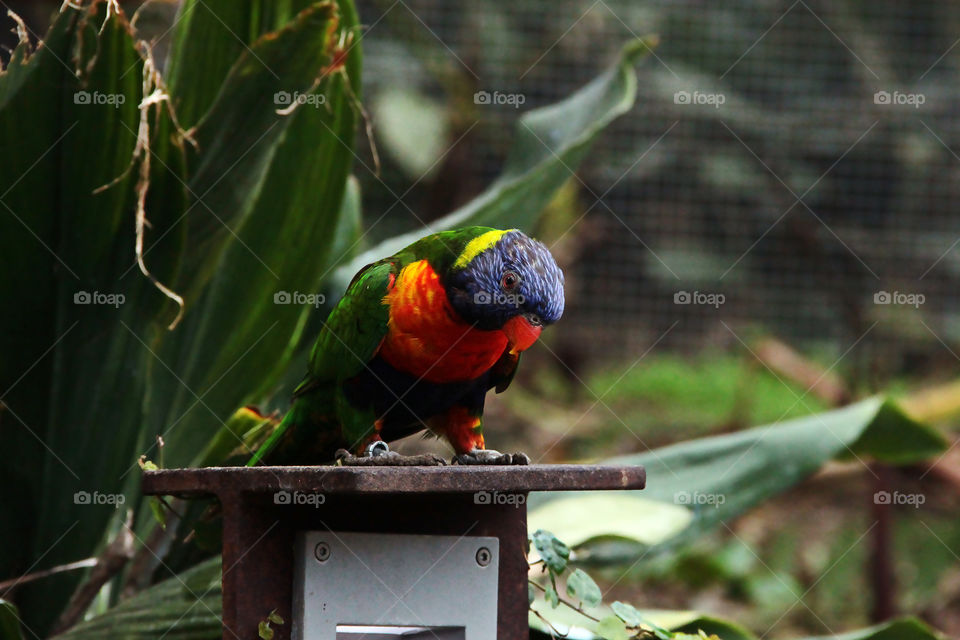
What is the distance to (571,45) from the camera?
4.35m

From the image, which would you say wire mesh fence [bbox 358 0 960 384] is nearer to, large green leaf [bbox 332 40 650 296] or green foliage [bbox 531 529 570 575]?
large green leaf [bbox 332 40 650 296]

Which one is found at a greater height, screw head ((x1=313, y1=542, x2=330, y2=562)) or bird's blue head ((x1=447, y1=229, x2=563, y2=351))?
bird's blue head ((x1=447, y1=229, x2=563, y2=351))

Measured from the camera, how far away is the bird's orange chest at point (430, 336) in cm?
156

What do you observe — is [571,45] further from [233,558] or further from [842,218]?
[233,558]

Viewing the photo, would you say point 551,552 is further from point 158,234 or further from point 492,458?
point 158,234

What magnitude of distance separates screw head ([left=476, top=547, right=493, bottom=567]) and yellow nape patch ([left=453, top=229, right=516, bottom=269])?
461mm

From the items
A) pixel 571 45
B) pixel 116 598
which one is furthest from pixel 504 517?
pixel 571 45

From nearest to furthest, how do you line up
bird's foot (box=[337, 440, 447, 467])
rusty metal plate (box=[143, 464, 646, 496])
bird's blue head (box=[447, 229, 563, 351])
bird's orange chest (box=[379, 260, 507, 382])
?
rusty metal plate (box=[143, 464, 646, 496]) → bird's foot (box=[337, 440, 447, 467]) → bird's blue head (box=[447, 229, 563, 351]) → bird's orange chest (box=[379, 260, 507, 382])

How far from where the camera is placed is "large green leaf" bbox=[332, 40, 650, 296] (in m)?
2.01

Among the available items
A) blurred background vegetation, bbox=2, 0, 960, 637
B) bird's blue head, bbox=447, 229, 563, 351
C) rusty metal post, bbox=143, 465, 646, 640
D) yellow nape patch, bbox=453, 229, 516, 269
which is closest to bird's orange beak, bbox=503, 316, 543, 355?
bird's blue head, bbox=447, 229, 563, 351

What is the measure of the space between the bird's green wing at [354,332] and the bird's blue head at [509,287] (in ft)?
0.41

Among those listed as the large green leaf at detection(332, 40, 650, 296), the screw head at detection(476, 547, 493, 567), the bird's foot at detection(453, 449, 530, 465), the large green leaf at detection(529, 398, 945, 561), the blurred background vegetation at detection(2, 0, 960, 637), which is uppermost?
the blurred background vegetation at detection(2, 0, 960, 637)

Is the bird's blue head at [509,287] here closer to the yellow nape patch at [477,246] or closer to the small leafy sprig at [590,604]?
the yellow nape patch at [477,246]

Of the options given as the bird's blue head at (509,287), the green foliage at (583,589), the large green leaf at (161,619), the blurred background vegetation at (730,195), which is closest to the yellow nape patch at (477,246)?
the bird's blue head at (509,287)
